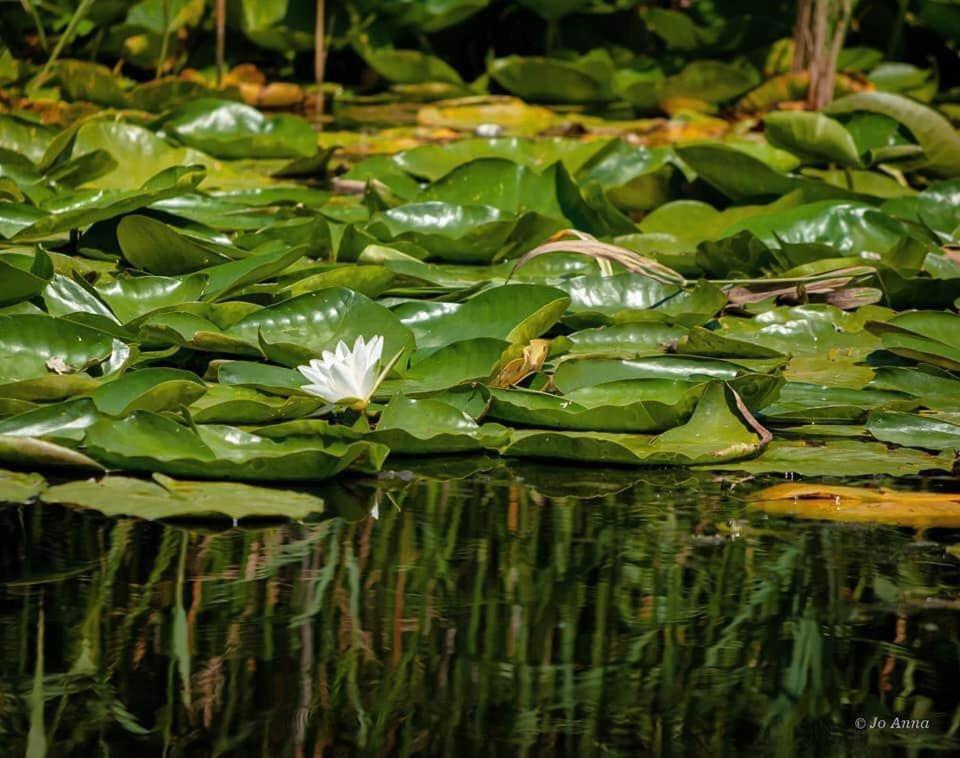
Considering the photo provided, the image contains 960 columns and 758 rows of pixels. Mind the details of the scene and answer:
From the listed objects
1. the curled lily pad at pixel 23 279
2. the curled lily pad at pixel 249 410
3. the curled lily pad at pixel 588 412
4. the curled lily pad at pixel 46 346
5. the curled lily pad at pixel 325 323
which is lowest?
the curled lily pad at pixel 249 410

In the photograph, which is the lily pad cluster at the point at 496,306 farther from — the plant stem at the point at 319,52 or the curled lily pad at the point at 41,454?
the plant stem at the point at 319,52

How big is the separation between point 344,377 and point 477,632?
46 centimetres

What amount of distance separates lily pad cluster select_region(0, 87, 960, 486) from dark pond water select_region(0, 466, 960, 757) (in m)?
0.15

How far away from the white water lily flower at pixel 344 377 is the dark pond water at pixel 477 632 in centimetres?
12

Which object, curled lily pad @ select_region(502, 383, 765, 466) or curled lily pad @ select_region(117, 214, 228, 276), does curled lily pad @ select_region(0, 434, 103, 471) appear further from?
curled lily pad @ select_region(117, 214, 228, 276)

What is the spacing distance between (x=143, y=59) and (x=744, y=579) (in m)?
4.28

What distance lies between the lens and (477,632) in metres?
1.02

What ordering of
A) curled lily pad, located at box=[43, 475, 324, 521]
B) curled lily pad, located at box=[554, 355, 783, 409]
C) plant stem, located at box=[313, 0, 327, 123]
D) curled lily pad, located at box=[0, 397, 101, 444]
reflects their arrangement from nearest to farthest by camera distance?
curled lily pad, located at box=[43, 475, 324, 521] → curled lily pad, located at box=[0, 397, 101, 444] → curled lily pad, located at box=[554, 355, 783, 409] → plant stem, located at box=[313, 0, 327, 123]

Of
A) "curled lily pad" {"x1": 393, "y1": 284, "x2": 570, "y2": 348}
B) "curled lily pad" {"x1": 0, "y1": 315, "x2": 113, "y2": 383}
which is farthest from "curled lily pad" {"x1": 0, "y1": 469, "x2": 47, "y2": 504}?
"curled lily pad" {"x1": 393, "y1": 284, "x2": 570, "y2": 348}

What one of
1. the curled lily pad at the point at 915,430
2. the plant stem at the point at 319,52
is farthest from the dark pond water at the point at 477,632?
the plant stem at the point at 319,52

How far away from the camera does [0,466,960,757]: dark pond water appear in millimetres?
866

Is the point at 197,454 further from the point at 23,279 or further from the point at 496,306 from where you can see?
the point at 496,306

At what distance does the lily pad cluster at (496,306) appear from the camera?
1.46m

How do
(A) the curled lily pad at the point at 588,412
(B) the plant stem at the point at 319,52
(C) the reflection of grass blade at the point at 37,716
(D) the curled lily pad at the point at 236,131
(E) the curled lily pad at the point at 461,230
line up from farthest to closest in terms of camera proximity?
(B) the plant stem at the point at 319,52
(D) the curled lily pad at the point at 236,131
(E) the curled lily pad at the point at 461,230
(A) the curled lily pad at the point at 588,412
(C) the reflection of grass blade at the point at 37,716
